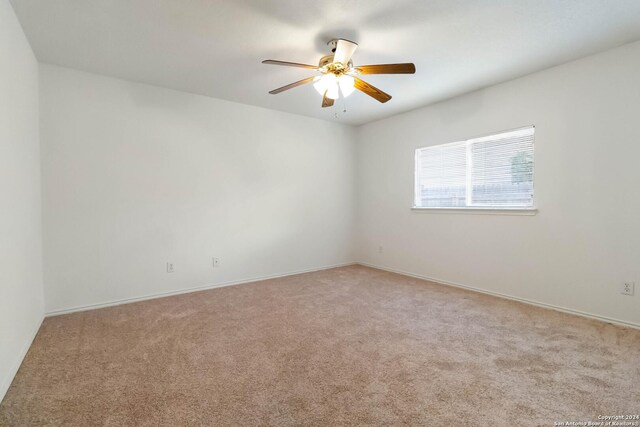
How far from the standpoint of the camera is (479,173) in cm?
361

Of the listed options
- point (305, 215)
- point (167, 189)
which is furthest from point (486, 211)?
point (167, 189)

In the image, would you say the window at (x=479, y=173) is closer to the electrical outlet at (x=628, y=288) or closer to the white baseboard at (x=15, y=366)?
the electrical outlet at (x=628, y=288)

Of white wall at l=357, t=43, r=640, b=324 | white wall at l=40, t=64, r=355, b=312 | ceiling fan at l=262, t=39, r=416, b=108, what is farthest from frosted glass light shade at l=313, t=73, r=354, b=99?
white wall at l=357, t=43, r=640, b=324

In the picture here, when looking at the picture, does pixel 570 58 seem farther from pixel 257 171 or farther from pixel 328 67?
pixel 257 171

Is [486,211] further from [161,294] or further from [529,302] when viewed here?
[161,294]

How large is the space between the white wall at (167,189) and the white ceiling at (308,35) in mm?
435

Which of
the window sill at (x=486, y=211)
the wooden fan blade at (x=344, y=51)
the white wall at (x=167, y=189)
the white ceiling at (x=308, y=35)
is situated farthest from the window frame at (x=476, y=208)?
the wooden fan blade at (x=344, y=51)

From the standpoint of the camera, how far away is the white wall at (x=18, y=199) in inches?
69.7

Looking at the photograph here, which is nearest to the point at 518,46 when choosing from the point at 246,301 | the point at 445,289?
the point at 445,289

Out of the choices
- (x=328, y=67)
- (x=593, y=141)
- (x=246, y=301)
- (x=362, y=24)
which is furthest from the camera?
(x=246, y=301)

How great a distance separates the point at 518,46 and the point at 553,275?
7.12 feet

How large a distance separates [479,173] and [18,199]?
14.3ft

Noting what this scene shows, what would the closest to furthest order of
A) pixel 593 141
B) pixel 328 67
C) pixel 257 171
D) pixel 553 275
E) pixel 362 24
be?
1. pixel 362 24
2. pixel 328 67
3. pixel 593 141
4. pixel 553 275
5. pixel 257 171

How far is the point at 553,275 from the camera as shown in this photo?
2.95m
